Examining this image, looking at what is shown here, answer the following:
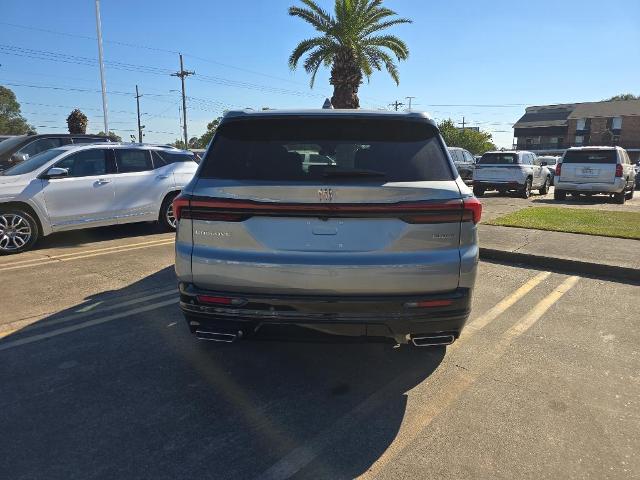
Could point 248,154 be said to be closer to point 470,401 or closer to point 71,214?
point 470,401

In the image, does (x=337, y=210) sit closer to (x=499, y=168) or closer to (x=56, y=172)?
(x=56, y=172)

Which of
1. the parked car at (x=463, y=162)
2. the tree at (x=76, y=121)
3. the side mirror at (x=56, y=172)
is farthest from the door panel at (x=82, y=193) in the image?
the tree at (x=76, y=121)

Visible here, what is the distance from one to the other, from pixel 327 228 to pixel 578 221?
29.6 feet

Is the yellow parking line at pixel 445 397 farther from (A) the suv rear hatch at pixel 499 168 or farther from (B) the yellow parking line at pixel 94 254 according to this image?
(A) the suv rear hatch at pixel 499 168

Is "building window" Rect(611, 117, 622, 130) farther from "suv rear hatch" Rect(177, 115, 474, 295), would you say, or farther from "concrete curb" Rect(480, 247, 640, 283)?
"suv rear hatch" Rect(177, 115, 474, 295)

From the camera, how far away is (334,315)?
286cm

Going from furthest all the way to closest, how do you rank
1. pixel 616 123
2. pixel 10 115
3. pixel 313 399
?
pixel 10 115, pixel 616 123, pixel 313 399

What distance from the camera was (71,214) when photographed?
790cm

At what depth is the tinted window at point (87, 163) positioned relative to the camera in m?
8.02

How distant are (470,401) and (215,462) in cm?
170

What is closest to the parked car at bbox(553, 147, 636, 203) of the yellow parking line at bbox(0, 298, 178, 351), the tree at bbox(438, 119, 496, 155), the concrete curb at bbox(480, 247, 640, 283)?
the concrete curb at bbox(480, 247, 640, 283)

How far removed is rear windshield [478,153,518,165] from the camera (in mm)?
17234

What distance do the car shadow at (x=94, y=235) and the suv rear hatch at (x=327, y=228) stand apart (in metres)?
6.22

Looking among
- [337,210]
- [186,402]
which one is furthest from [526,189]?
[186,402]
